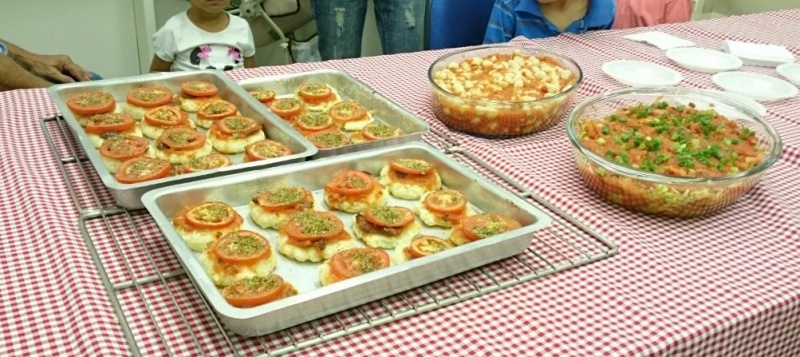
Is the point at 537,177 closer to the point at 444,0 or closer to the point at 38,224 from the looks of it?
the point at 38,224

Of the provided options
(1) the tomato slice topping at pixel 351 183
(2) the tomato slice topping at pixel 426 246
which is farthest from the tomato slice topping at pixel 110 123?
(2) the tomato slice topping at pixel 426 246

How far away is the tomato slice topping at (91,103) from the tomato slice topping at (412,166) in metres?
Answer: 0.64

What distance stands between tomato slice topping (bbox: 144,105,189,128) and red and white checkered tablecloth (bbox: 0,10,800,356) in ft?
0.70

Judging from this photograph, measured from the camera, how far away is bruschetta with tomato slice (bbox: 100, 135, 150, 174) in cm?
136

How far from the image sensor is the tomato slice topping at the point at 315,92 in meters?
1.74

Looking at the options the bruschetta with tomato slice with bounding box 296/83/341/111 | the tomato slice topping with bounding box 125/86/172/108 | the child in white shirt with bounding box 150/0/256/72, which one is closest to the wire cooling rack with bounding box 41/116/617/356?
the tomato slice topping with bounding box 125/86/172/108

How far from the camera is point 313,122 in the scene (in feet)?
5.23

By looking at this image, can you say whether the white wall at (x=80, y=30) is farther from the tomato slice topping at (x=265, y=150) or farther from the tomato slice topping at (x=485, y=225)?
the tomato slice topping at (x=485, y=225)

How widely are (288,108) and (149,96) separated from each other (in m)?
0.32

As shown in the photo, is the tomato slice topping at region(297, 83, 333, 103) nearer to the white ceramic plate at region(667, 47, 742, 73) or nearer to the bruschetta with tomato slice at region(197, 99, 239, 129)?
the bruschetta with tomato slice at region(197, 99, 239, 129)

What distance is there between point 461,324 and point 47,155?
3.13ft

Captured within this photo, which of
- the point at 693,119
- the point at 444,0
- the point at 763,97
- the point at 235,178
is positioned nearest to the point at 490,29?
the point at 444,0

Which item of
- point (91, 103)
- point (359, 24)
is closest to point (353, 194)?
point (91, 103)

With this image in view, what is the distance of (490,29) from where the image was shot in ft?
8.39
